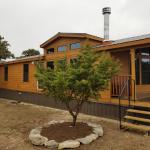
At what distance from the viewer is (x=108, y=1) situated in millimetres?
18125

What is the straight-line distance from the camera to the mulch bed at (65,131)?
16.2ft

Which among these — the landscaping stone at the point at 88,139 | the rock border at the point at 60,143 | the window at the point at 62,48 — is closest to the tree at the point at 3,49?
the window at the point at 62,48

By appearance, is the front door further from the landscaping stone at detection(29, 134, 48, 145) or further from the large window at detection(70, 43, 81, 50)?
the landscaping stone at detection(29, 134, 48, 145)

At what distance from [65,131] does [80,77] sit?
156 cm

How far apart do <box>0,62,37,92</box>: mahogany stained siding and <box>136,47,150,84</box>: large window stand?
6.15 m

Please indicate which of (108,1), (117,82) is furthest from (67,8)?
(117,82)

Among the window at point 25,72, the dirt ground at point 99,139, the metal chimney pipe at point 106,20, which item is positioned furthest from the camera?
the metal chimney pipe at point 106,20

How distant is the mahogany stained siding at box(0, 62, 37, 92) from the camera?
11.9 m

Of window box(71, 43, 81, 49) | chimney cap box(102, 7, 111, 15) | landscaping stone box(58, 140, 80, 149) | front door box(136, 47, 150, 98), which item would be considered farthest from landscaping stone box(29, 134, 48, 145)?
chimney cap box(102, 7, 111, 15)

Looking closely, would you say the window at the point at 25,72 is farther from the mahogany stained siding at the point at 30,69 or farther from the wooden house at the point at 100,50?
the mahogany stained siding at the point at 30,69

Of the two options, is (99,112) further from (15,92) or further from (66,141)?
(15,92)

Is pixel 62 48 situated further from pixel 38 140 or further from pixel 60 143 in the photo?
pixel 60 143

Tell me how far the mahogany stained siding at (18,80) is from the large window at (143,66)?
6146 mm

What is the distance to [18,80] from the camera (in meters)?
13.2
